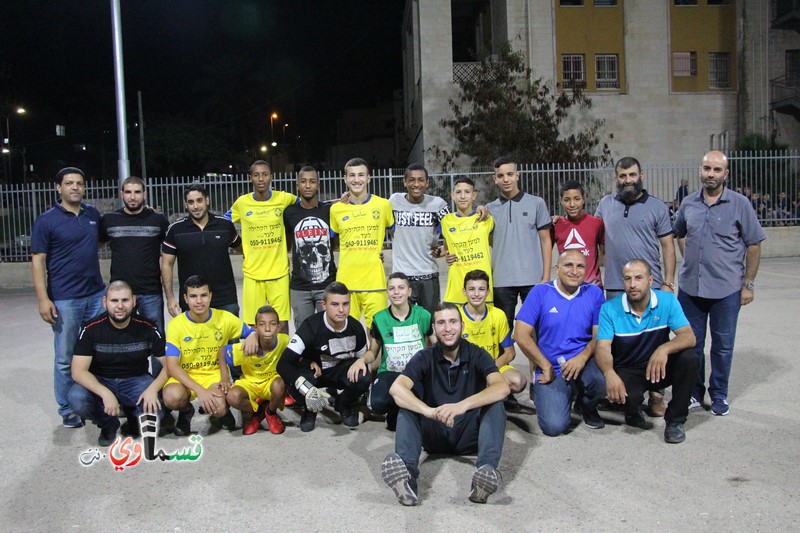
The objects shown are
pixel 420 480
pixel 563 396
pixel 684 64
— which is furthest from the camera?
pixel 684 64

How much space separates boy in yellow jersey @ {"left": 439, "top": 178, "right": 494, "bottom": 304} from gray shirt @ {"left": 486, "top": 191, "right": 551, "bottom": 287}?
9 cm

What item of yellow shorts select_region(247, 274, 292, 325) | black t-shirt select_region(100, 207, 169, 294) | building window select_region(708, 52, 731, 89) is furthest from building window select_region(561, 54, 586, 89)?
black t-shirt select_region(100, 207, 169, 294)

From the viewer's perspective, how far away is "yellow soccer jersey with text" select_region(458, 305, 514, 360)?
5.59 m

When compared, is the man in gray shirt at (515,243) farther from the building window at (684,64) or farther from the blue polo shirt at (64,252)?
the building window at (684,64)

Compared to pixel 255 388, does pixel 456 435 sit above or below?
below

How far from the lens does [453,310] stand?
179 inches

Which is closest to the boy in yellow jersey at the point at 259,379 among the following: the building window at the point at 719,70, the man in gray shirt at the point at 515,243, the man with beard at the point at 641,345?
the man in gray shirt at the point at 515,243

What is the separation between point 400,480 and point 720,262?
11.0 feet

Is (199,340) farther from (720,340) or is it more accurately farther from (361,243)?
(720,340)

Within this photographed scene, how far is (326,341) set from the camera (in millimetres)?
5637

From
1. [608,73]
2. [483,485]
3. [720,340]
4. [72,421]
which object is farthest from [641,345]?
[608,73]

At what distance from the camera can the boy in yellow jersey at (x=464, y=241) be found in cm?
629

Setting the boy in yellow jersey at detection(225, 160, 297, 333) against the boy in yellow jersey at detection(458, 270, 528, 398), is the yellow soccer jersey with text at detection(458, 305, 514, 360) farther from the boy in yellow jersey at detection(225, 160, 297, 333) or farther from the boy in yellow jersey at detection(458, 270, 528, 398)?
the boy in yellow jersey at detection(225, 160, 297, 333)

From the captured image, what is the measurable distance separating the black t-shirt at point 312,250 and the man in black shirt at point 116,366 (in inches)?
58.8
